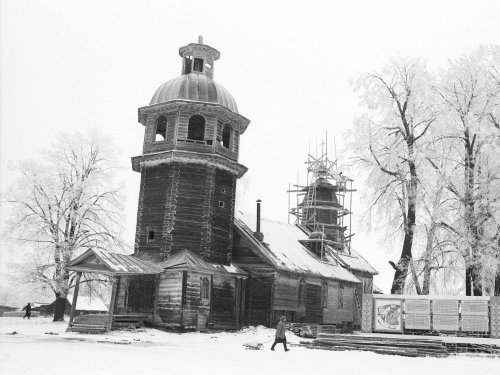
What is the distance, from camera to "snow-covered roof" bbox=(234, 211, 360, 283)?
3306 cm

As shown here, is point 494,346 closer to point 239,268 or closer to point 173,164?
point 239,268

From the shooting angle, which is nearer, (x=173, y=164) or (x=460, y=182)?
(x=460, y=182)

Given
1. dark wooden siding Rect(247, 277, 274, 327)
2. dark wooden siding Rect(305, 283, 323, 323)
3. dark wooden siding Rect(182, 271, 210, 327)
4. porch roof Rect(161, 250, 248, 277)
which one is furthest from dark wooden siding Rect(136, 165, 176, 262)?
dark wooden siding Rect(305, 283, 323, 323)

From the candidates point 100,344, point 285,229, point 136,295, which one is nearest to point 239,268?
point 136,295

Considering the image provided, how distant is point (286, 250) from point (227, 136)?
835cm

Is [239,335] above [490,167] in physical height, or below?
below

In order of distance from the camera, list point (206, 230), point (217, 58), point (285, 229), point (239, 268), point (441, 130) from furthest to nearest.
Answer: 1. point (285, 229)
2. point (217, 58)
3. point (239, 268)
4. point (206, 230)
5. point (441, 130)

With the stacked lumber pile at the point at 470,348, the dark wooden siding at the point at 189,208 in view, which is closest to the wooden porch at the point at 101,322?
the dark wooden siding at the point at 189,208

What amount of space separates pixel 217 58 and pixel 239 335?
648 inches

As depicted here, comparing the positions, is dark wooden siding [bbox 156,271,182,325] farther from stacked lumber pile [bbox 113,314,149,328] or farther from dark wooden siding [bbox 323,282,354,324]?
dark wooden siding [bbox 323,282,354,324]

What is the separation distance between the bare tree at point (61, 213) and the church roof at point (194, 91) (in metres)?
7.54

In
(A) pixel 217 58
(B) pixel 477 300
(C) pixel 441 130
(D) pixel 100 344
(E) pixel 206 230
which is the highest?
(A) pixel 217 58

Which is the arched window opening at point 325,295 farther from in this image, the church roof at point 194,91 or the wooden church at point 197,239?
the church roof at point 194,91

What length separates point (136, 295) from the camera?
29016 mm
